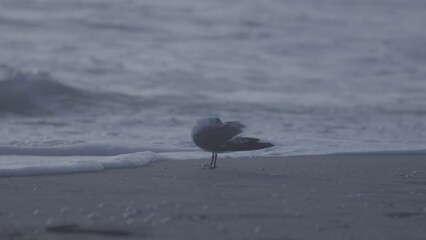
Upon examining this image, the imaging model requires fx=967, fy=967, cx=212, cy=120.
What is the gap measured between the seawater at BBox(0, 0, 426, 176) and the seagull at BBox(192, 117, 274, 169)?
2.21ft

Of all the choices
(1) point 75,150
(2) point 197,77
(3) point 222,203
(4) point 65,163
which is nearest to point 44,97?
(2) point 197,77

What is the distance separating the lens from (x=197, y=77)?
15.7m

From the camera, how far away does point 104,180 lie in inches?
262

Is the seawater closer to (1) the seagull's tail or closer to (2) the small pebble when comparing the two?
(1) the seagull's tail

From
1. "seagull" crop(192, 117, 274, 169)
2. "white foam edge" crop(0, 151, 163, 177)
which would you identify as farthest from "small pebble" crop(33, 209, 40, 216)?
"seagull" crop(192, 117, 274, 169)

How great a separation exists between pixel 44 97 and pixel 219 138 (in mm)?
6225

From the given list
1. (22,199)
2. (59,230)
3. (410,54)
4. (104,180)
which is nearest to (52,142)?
(104,180)

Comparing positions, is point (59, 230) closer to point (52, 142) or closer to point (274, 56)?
point (52, 142)

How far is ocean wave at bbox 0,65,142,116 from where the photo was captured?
1209 cm

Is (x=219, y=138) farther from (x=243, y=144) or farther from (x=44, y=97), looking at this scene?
(x=44, y=97)

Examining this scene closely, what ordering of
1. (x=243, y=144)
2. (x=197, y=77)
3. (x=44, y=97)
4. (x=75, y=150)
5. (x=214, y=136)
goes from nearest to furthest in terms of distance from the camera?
(x=214, y=136) → (x=243, y=144) → (x=75, y=150) → (x=44, y=97) → (x=197, y=77)

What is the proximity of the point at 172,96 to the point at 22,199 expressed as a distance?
780 cm

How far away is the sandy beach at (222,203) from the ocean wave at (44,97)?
464 cm

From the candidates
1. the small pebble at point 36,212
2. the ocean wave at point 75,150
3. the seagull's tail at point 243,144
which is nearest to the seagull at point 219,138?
the seagull's tail at point 243,144
